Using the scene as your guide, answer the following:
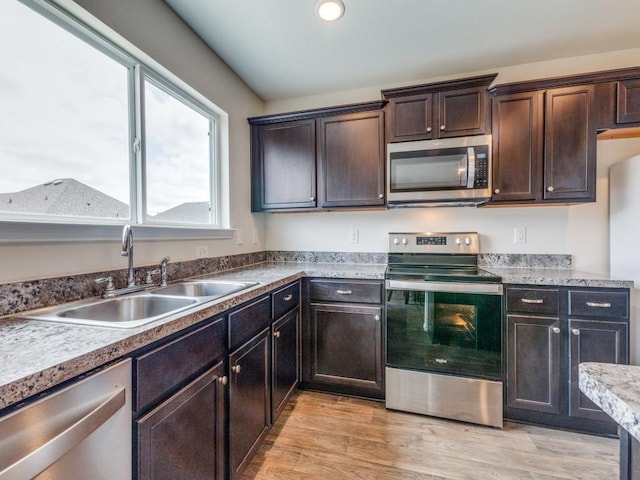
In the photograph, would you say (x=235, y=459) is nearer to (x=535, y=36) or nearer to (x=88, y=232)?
(x=88, y=232)

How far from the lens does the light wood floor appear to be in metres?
1.48

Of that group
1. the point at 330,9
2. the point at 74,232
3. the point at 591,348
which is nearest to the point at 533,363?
the point at 591,348

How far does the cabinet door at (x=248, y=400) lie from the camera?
1.30 m

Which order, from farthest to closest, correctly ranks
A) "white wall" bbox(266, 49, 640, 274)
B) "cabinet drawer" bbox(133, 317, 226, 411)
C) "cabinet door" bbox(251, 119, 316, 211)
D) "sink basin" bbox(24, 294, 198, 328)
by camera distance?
1. "cabinet door" bbox(251, 119, 316, 211)
2. "white wall" bbox(266, 49, 640, 274)
3. "sink basin" bbox(24, 294, 198, 328)
4. "cabinet drawer" bbox(133, 317, 226, 411)

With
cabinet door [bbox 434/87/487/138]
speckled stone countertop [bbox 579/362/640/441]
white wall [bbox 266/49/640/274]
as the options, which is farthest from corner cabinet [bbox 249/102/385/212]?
speckled stone countertop [bbox 579/362/640/441]

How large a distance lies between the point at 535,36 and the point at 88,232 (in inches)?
115

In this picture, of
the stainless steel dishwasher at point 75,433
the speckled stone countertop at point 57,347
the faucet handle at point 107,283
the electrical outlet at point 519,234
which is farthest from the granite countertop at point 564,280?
the faucet handle at point 107,283

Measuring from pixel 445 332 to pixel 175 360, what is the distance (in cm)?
163

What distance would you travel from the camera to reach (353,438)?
1.73 meters

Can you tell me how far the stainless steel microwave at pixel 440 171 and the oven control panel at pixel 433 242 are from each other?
32 cm

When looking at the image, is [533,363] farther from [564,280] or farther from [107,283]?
[107,283]

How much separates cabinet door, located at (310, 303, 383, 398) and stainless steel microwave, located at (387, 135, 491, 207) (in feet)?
3.07

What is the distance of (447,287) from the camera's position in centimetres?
190

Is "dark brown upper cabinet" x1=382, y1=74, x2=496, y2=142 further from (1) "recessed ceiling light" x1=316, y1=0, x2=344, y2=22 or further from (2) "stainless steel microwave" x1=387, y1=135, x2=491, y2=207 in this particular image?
(1) "recessed ceiling light" x1=316, y1=0, x2=344, y2=22
